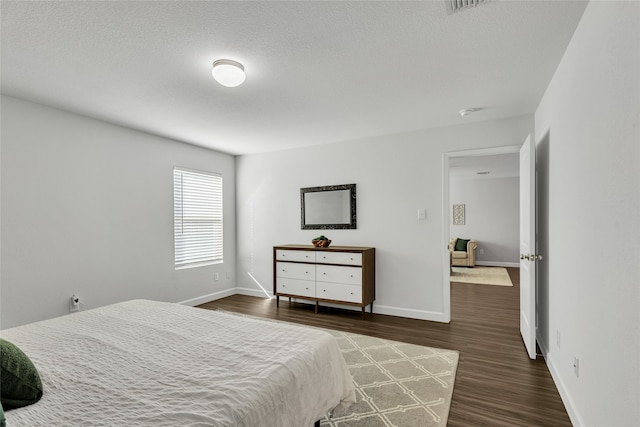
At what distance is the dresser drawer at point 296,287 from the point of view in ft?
14.7

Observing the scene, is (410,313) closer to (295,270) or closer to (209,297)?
(295,270)

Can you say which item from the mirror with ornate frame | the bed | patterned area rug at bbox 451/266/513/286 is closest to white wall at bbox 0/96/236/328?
the bed

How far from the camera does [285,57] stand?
7.39 feet

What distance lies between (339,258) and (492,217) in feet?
21.0

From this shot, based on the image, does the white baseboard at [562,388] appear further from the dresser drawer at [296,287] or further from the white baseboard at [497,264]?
the white baseboard at [497,264]

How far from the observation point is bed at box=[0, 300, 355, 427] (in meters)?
1.14

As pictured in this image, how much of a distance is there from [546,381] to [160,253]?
4367 millimetres

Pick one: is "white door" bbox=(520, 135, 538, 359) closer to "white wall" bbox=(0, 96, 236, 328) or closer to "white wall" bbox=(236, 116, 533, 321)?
"white wall" bbox=(236, 116, 533, 321)

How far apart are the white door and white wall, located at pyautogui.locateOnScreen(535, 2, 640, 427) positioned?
0.92 ft

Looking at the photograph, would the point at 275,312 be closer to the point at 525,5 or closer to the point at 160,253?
the point at 160,253

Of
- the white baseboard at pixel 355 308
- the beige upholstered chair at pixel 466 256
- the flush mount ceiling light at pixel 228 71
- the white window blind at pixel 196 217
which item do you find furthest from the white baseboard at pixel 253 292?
the beige upholstered chair at pixel 466 256

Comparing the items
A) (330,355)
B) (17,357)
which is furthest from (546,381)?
(17,357)

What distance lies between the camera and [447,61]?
2.33 meters

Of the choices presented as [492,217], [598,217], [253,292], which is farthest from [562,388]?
[492,217]
